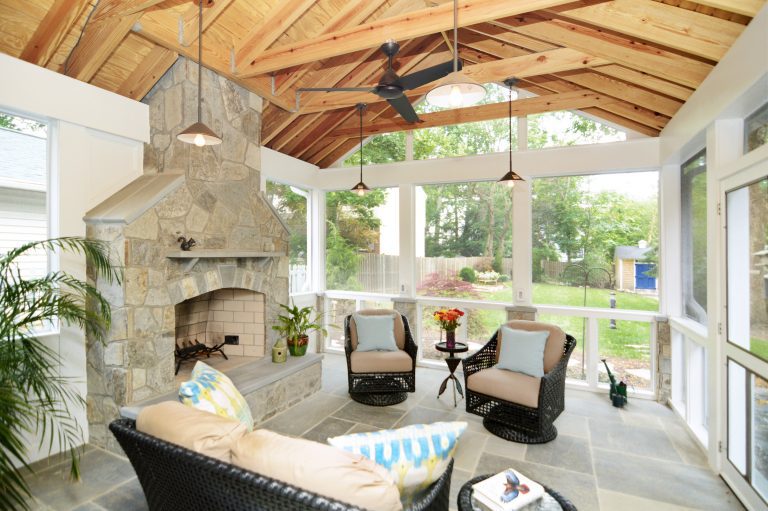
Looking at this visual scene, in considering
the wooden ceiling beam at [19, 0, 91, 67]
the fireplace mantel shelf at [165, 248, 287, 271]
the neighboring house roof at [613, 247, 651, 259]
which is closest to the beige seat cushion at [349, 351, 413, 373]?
the fireplace mantel shelf at [165, 248, 287, 271]

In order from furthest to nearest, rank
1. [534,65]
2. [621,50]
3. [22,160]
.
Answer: [534,65], [621,50], [22,160]

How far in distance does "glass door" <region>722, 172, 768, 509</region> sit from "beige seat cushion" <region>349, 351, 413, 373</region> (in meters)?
2.58

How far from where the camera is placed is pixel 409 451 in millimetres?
1566

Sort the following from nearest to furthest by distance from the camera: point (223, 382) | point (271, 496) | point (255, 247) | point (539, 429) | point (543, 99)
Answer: point (271, 496) → point (223, 382) → point (539, 429) → point (255, 247) → point (543, 99)

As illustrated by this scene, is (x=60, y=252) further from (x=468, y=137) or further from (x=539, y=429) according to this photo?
(x=468, y=137)

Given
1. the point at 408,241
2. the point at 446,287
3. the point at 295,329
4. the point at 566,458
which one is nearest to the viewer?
the point at 566,458

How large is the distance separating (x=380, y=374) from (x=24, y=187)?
339cm

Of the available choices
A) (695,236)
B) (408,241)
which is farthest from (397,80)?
(695,236)

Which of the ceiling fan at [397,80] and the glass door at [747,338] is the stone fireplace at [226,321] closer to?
the ceiling fan at [397,80]

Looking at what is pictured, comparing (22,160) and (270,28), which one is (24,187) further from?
(270,28)

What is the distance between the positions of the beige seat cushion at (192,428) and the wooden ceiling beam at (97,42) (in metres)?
2.82

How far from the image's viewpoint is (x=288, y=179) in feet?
18.9

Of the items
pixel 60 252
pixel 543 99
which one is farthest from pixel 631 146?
pixel 60 252

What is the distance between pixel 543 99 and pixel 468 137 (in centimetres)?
116
